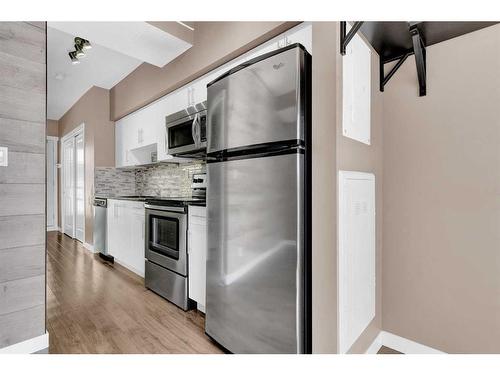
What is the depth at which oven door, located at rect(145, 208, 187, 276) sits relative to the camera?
207cm

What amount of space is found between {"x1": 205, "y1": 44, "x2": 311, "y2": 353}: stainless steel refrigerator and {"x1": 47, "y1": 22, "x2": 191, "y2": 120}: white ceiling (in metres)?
1.12

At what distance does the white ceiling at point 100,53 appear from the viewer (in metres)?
2.03

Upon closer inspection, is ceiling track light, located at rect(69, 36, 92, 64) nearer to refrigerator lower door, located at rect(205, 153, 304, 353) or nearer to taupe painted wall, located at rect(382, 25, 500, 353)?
refrigerator lower door, located at rect(205, 153, 304, 353)

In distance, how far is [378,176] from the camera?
5.08ft

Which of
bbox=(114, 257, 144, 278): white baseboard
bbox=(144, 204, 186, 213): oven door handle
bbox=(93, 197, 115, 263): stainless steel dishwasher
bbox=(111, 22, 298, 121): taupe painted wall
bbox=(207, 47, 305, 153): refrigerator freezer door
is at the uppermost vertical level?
bbox=(111, 22, 298, 121): taupe painted wall

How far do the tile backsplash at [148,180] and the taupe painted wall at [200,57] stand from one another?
0.91 metres

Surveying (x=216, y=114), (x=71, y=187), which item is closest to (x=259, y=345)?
(x=216, y=114)

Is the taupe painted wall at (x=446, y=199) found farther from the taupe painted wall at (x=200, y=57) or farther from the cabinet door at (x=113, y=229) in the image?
the cabinet door at (x=113, y=229)

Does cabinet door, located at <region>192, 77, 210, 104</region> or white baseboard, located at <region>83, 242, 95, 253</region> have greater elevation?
cabinet door, located at <region>192, 77, 210, 104</region>

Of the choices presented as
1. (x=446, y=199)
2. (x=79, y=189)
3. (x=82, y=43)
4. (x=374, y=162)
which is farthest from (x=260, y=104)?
(x=79, y=189)

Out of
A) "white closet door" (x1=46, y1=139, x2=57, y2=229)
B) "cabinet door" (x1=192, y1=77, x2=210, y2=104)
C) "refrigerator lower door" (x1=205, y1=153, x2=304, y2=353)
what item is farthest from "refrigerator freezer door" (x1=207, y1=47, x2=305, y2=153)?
"white closet door" (x1=46, y1=139, x2=57, y2=229)

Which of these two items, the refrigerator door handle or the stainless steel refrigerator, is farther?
the refrigerator door handle

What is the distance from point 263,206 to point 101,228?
320 centimetres

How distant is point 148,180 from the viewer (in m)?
3.98
